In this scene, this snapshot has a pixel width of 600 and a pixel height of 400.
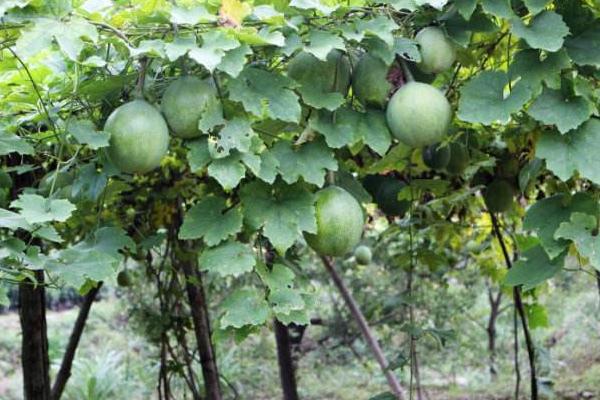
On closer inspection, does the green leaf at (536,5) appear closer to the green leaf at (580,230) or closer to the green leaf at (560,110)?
the green leaf at (560,110)

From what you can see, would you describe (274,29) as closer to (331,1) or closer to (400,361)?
(331,1)

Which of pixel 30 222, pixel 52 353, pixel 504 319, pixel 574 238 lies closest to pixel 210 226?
pixel 30 222

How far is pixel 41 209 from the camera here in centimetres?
131

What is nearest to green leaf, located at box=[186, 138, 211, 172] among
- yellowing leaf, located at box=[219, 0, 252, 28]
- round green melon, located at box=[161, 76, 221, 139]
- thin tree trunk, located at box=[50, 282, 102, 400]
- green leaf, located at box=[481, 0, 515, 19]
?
round green melon, located at box=[161, 76, 221, 139]

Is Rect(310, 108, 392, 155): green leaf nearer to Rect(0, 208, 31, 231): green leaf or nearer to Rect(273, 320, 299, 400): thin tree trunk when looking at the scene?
Rect(0, 208, 31, 231): green leaf

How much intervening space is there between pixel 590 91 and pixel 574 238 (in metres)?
0.27

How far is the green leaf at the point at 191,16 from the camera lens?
112cm

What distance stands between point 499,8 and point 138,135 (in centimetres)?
70

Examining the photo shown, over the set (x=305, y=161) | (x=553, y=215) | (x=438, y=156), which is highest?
(x=438, y=156)

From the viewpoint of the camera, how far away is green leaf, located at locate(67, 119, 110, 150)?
1.26m

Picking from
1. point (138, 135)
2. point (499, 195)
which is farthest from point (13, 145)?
point (499, 195)

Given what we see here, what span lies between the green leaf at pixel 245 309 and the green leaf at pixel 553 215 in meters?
0.55

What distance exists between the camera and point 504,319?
7379 mm

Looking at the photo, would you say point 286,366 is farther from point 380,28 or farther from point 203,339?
point 380,28
